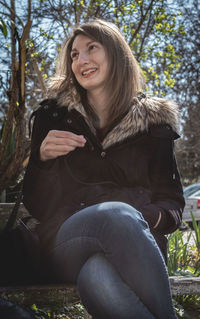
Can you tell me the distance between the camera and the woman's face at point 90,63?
2.07 m

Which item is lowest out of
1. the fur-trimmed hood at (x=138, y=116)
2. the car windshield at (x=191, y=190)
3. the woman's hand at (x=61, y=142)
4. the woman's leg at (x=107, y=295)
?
the car windshield at (x=191, y=190)

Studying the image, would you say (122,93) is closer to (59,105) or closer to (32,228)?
(59,105)

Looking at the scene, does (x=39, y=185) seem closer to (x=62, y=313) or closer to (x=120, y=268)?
(x=120, y=268)

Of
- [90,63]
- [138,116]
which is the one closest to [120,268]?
[138,116]

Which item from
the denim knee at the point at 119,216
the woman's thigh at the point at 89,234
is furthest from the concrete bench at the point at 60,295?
the denim knee at the point at 119,216

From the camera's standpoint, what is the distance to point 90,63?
207cm

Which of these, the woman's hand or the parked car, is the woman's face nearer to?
the woman's hand

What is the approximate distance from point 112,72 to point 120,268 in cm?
114

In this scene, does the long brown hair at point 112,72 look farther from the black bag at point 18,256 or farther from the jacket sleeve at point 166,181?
Answer: the black bag at point 18,256

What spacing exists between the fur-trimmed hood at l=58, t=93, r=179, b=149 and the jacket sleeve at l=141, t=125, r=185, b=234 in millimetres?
52

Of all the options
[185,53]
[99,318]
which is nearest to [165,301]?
[99,318]

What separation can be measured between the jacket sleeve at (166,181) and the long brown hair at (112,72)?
26 centimetres

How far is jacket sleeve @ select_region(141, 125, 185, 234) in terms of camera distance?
1.80m

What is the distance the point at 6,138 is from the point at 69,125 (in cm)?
209
